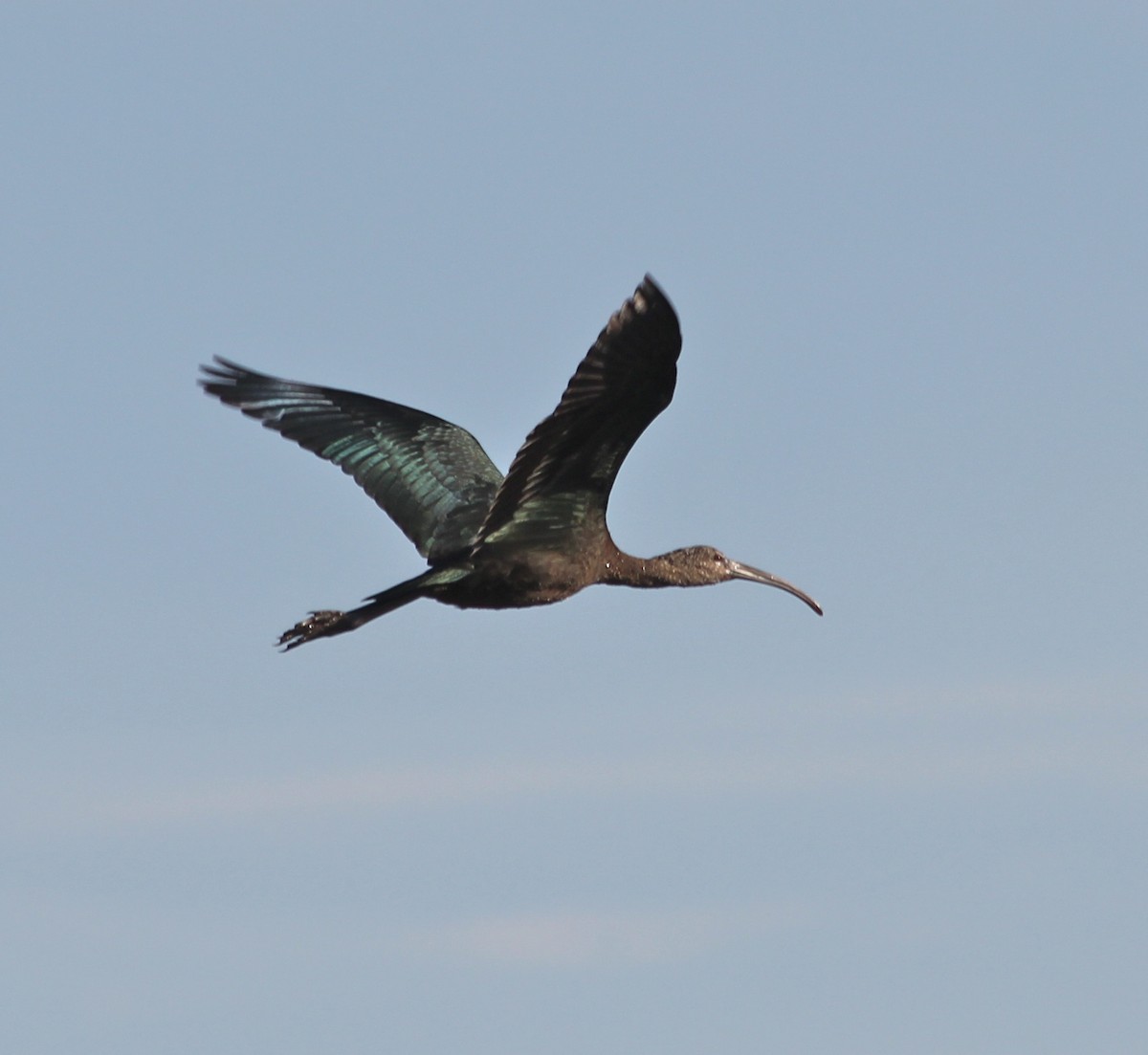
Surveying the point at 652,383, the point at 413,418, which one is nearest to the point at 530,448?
the point at 652,383

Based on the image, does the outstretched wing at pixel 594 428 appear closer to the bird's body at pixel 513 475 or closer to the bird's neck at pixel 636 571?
the bird's body at pixel 513 475

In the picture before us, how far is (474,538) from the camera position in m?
19.0

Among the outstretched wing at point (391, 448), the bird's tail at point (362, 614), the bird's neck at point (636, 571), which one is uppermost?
the outstretched wing at point (391, 448)

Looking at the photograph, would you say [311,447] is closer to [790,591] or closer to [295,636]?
[295,636]

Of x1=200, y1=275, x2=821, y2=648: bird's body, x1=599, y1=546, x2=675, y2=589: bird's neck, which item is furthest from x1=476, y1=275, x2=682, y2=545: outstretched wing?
x1=599, y1=546, x2=675, y2=589: bird's neck

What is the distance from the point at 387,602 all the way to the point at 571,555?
5.99 feet

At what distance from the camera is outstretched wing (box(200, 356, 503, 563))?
831 inches

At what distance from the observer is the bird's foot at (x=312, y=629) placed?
742 inches

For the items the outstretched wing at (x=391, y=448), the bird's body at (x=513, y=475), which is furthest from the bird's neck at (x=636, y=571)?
the outstretched wing at (x=391, y=448)

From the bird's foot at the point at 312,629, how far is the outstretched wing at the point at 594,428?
1.55 m

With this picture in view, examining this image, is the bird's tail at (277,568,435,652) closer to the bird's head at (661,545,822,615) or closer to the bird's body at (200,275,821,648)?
the bird's body at (200,275,821,648)

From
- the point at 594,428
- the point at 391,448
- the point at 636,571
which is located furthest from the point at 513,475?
the point at 391,448

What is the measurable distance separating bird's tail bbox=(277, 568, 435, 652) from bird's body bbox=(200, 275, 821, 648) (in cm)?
2

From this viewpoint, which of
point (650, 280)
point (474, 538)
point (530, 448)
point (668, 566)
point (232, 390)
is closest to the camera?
point (650, 280)
